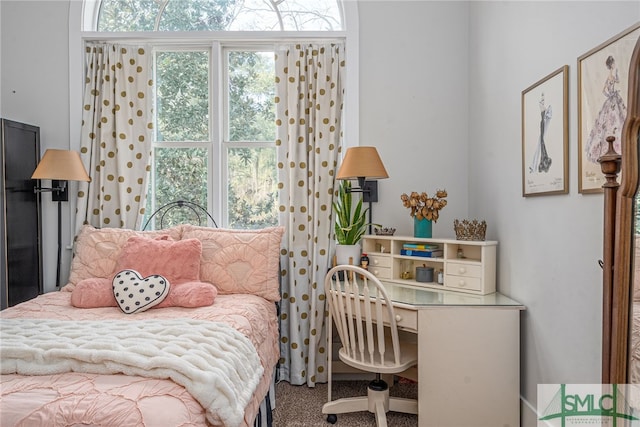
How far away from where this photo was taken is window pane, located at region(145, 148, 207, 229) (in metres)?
3.17

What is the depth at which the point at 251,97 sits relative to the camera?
10.4ft

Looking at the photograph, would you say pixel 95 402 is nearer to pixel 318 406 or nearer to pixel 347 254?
pixel 318 406

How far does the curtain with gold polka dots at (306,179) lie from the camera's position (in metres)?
2.97

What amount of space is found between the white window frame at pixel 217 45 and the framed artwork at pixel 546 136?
1.21 meters

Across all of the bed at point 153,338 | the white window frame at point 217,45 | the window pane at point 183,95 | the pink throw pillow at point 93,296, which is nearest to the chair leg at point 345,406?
the bed at point 153,338

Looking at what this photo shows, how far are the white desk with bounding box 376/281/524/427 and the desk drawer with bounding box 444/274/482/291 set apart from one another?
10.8 inches

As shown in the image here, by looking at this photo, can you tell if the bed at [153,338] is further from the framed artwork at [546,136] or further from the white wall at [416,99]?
the framed artwork at [546,136]

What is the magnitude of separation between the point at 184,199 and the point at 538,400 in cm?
260

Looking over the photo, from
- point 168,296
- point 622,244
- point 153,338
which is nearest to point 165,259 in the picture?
point 168,296

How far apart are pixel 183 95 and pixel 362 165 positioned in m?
1.53

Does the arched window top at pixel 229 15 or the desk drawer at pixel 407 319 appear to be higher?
the arched window top at pixel 229 15

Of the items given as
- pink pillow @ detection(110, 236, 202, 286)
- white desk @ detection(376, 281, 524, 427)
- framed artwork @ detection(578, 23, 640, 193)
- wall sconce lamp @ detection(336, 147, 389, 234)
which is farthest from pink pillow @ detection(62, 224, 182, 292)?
framed artwork @ detection(578, 23, 640, 193)

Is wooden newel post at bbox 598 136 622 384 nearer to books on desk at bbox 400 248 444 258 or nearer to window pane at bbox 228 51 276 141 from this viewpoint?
books on desk at bbox 400 248 444 258

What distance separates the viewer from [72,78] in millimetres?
3064
